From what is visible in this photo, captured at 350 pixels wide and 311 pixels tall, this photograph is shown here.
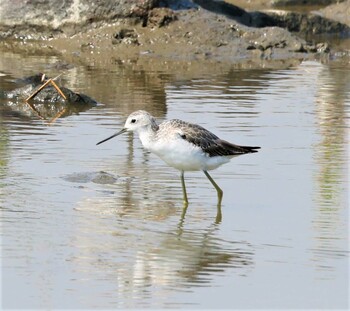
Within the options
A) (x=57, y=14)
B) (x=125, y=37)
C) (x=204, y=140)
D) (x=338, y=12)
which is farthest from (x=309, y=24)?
(x=204, y=140)

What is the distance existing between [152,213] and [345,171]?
2307mm

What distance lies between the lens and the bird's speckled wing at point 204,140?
9.39 meters

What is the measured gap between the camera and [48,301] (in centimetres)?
699

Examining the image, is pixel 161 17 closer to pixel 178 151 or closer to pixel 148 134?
pixel 148 134

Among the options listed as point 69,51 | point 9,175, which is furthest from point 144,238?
point 69,51

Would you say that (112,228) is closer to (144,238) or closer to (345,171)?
(144,238)

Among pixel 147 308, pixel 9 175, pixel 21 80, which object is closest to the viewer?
pixel 147 308

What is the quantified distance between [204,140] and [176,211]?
0.65 metres

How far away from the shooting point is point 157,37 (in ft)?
61.5

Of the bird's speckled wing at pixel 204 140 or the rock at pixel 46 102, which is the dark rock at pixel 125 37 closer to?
the rock at pixel 46 102

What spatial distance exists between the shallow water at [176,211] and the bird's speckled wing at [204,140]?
0.44 meters

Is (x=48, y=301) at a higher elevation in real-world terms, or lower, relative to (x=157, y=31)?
lower

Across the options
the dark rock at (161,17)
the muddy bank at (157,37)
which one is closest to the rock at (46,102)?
the muddy bank at (157,37)

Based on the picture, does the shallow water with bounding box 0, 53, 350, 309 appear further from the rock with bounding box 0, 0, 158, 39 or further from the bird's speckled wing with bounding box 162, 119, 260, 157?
the rock with bounding box 0, 0, 158, 39
